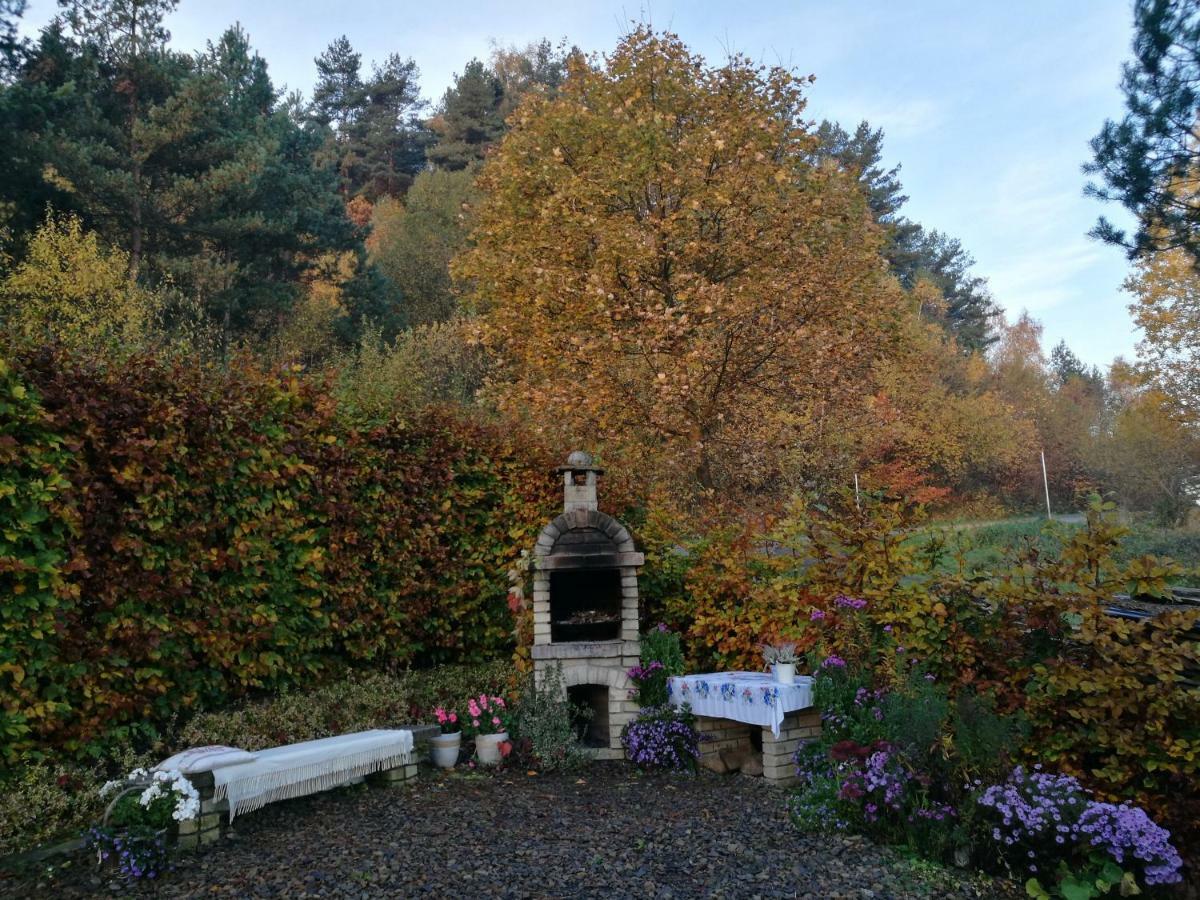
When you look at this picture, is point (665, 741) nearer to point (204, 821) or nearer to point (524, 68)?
point (204, 821)

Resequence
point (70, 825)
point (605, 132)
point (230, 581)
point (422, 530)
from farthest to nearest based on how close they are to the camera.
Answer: point (605, 132) < point (422, 530) < point (230, 581) < point (70, 825)

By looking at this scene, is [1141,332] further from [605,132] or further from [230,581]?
[230,581]

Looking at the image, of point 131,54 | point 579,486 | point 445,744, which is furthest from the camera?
point 131,54

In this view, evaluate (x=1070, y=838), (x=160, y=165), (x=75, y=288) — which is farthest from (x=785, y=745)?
(x=160, y=165)

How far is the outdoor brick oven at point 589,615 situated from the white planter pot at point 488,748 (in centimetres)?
63

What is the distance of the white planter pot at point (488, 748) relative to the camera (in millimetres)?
5730

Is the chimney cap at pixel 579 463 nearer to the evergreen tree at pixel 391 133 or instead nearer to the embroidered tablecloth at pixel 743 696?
the embroidered tablecloth at pixel 743 696

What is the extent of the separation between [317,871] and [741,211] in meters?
8.98

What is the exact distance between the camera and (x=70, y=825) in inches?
162

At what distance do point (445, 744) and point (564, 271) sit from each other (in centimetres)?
685

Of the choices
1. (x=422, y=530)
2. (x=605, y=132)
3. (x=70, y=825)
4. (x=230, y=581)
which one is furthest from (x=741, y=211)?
(x=70, y=825)

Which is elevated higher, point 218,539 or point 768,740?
point 218,539

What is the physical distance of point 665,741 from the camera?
5770mm

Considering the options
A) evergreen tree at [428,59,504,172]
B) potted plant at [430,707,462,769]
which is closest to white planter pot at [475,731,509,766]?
potted plant at [430,707,462,769]
